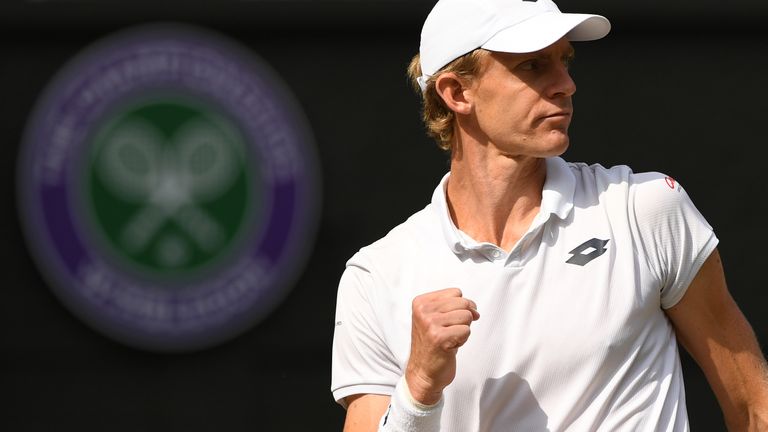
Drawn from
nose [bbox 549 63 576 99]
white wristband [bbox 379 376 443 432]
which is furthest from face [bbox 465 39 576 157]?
white wristband [bbox 379 376 443 432]

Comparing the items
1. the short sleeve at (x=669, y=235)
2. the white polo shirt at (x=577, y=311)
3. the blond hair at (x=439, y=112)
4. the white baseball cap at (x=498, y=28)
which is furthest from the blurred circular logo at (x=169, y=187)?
the short sleeve at (x=669, y=235)

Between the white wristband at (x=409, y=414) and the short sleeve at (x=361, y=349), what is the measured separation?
4.9 inches

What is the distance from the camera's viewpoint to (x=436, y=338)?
2.09 metres

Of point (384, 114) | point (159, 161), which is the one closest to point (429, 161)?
point (384, 114)

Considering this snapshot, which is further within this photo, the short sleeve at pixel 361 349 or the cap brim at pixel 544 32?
the short sleeve at pixel 361 349

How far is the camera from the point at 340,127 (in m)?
3.89

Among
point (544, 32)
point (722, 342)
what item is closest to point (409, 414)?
point (722, 342)

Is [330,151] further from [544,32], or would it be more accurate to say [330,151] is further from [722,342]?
[722,342]

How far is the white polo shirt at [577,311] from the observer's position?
2209 mm

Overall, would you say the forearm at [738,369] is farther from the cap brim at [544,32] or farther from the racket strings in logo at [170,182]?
the racket strings in logo at [170,182]

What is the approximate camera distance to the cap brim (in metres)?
2.22

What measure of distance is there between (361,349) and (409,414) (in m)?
0.21

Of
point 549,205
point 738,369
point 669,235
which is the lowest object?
point 738,369

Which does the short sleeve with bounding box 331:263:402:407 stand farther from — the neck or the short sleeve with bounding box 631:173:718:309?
the short sleeve with bounding box 631:173:718:309
